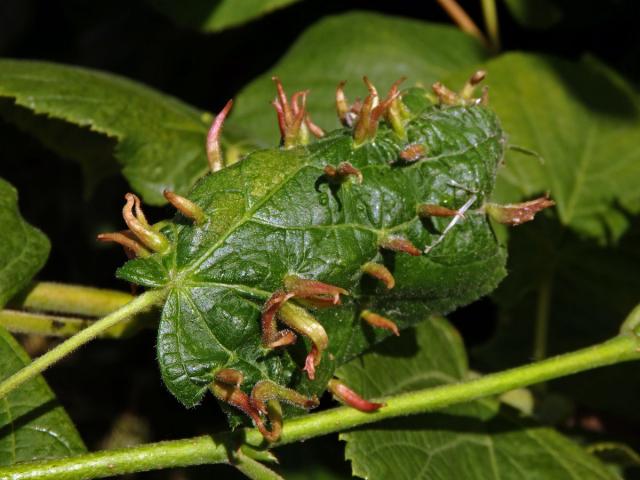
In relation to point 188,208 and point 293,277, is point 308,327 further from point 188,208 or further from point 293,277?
point 188,208

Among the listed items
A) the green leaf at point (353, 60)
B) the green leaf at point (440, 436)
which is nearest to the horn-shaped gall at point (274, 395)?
the green leaf at point (440, 436)

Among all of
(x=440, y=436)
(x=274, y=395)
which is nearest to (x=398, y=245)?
(x=274, y=395)

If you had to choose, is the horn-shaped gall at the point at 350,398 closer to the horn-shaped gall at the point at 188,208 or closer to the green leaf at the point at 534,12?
the horn-shaped gall at the point at 188,208

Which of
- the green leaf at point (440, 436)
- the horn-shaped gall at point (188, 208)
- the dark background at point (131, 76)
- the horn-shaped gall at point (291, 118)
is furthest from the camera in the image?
the dark background at point (131, 76)

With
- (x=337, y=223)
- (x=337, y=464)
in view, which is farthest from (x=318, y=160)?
(x=337, y=464)

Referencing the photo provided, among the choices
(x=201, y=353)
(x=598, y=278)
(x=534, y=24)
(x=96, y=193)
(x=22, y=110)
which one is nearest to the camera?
(x=201, y=353)

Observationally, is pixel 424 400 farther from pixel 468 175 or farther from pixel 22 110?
pixel 22 110

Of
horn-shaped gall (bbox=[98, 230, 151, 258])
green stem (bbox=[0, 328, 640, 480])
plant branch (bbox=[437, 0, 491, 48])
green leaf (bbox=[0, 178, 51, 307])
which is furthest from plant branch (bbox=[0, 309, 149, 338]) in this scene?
plant branch (bbox=[437, 0, 491, 48])
